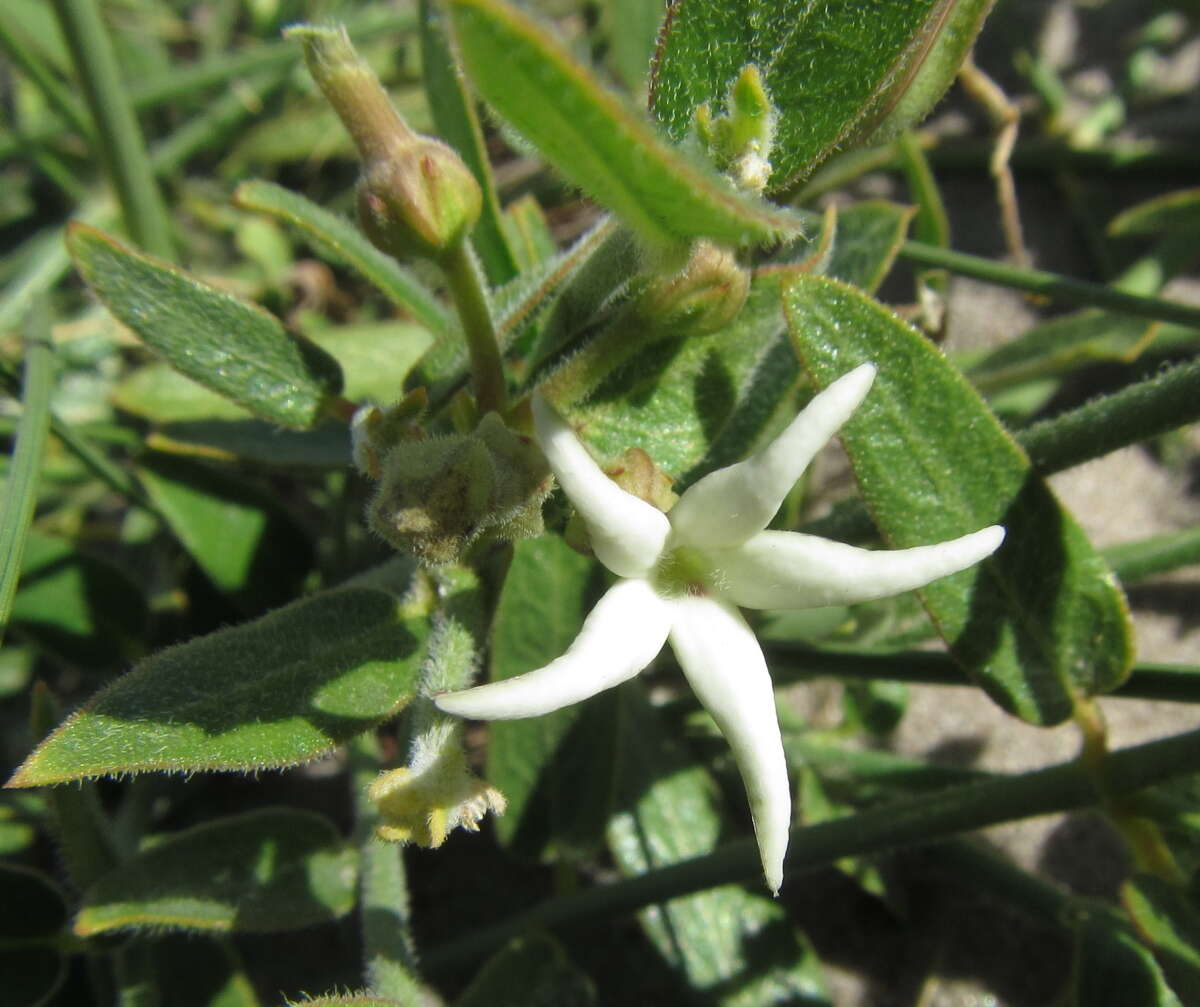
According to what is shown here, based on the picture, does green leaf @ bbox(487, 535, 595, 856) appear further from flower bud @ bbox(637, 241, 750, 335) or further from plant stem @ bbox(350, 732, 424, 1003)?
flower bud @ bbox(637, 241, 750, 335)

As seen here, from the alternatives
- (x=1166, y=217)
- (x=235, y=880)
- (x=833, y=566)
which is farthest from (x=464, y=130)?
(x=1166, y=217)

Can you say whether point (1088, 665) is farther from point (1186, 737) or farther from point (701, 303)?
point (701, 303)

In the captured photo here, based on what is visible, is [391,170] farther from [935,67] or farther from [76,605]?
[76,605]

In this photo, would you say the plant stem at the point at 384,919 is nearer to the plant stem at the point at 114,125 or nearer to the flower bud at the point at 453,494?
the flower bud at the point at 453,494

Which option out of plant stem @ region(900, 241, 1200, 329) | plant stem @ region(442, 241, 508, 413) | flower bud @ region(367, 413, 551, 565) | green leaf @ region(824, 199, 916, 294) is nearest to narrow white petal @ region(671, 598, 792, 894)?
flower bud @ region(367, 413, 551, 565)

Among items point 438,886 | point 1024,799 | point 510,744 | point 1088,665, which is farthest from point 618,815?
point 1088,665
